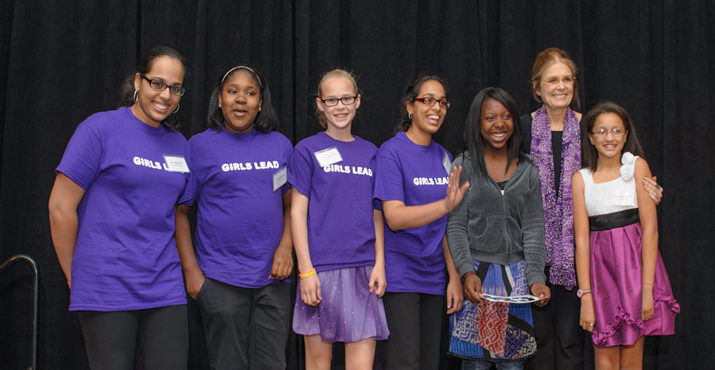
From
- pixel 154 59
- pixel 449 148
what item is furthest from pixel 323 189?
pixel 449 148

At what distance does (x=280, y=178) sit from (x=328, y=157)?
0.75ft

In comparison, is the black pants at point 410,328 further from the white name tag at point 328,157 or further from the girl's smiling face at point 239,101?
the girl's smiling face at point 239,101

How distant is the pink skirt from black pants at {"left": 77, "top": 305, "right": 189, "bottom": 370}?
5.65 ft

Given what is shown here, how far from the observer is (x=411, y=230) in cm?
212

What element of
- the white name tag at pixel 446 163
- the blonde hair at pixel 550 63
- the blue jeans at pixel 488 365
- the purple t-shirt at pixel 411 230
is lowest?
the blue jeans at pixel 488 365

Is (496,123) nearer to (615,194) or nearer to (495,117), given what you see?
(495,117)

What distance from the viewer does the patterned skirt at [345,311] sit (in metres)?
1.96

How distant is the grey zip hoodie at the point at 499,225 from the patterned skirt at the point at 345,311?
387 mm

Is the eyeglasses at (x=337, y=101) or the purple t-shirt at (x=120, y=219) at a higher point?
the eyeglasses at (x=337, y=101)

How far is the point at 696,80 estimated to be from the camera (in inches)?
129

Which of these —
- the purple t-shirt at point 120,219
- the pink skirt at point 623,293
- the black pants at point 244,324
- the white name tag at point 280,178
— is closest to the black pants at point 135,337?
the purple t-shirt at point 120,219

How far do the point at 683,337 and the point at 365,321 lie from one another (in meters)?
2.36

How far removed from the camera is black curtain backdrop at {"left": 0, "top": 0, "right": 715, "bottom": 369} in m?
2.88

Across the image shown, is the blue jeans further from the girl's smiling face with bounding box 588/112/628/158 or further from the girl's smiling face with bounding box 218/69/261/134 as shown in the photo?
the girl's smiling face with bounding box 218/69/261/134
